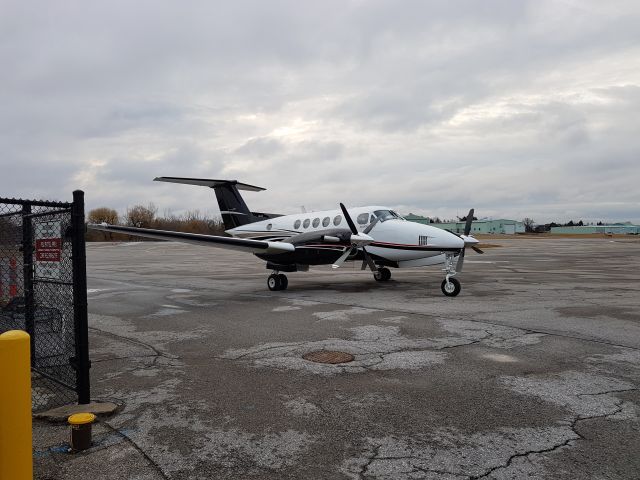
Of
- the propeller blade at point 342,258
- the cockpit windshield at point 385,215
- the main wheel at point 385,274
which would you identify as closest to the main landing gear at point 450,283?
the cockpit windshield at point 385,215

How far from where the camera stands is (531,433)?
4.11 meters

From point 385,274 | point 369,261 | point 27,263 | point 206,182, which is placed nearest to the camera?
point 27,263

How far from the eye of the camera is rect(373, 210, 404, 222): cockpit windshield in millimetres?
15538

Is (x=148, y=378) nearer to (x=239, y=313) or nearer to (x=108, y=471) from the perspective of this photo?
(x=108, y=471)

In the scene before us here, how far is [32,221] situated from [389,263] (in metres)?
11.6

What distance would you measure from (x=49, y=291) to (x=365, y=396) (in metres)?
3.84

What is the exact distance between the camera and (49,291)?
543 cm

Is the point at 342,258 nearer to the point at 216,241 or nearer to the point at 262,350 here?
the point at 216,241

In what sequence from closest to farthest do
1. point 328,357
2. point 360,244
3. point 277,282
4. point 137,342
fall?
point 328,357 < point 137,342 < point 360,244 < point 277,282

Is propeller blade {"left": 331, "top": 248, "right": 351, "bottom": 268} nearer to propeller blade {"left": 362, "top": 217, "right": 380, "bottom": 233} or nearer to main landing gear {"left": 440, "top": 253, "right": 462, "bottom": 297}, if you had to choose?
propeller blade {"left": 362, "top": 217, "right": 380, "bottom": 233}

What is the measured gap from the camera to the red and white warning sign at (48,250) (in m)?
4.98

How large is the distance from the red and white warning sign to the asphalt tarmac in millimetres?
1441

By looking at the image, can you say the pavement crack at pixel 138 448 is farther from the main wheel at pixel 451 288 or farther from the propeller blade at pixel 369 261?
the propeller blade at pixel 369 261

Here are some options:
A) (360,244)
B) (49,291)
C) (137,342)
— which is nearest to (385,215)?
(360,244)
